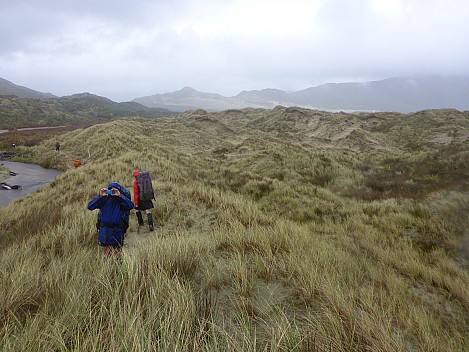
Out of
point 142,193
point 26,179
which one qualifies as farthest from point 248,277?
point 26,179

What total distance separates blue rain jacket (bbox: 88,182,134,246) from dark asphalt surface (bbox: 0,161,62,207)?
12.8 m

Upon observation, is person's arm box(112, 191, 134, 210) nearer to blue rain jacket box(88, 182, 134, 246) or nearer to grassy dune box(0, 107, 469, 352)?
blue rain jacket box(88, 182, 134, 246)

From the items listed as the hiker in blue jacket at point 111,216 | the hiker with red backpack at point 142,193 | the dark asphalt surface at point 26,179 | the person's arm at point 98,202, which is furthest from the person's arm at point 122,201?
the dark asphalt surface at point 26,179

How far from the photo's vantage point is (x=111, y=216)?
184 inches

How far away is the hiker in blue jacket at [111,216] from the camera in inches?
181

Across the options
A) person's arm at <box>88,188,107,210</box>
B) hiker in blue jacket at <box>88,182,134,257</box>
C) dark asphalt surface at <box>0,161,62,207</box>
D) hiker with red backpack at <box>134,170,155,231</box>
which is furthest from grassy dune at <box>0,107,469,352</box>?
dark asphalt surface at <box>0,161,62,207</box>

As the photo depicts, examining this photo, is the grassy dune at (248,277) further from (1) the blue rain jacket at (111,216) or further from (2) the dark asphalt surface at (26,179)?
(2) the dark asphalt surface at (26,179)

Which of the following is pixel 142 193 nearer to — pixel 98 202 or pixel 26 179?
pixel 98 202

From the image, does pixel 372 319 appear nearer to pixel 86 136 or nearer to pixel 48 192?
pixel 48 192

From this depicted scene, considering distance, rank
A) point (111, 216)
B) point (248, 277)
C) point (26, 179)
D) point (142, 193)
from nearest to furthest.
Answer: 1. point (248, 277)
2. point (111, 216)
3. point (142, 193)
4. point (26, 179)

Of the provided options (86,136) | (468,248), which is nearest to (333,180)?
(468,248)

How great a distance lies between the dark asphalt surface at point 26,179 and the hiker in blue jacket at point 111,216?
41.9ft

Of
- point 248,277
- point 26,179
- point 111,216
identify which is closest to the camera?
point 248,277

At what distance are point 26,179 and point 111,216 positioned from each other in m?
20.6
